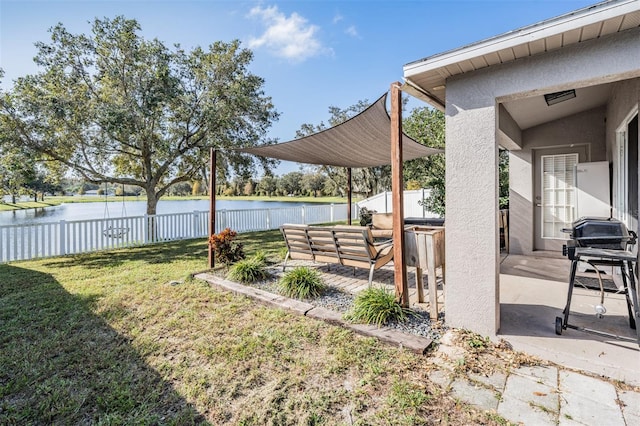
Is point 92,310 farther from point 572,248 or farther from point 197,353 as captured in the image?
point 572,248

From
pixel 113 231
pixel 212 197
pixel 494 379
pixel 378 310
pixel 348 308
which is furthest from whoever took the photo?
pixel 113 231

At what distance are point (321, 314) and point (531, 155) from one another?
618 centimetres

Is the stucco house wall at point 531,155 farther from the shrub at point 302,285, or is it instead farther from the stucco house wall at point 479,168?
the shrub at point 302,285

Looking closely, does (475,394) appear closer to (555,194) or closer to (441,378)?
(441,378)

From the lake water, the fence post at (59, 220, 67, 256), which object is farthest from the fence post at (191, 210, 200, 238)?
the fence post at (59, 220, 67, 256)

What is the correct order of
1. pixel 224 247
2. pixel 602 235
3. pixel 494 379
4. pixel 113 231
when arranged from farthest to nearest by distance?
pixel 113 231
pixel 224 247
pixel 602 235
pixel 494 379

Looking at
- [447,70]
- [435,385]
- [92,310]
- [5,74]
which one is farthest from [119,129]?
[435,385]

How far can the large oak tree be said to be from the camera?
899cm

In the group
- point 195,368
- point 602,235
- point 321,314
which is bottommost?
point 195,368

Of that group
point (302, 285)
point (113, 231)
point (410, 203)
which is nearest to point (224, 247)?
point (302, 285)

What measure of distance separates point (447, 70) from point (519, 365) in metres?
2.89

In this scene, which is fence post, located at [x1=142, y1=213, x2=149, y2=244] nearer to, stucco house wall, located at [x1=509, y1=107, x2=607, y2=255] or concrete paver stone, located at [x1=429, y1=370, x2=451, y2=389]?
concrete paver stone, located at [x1=429, y1=370, x2=451, y2=389]

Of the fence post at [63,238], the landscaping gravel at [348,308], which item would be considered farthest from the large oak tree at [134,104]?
the landscaping gravel at [348,308]

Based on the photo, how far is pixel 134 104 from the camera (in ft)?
31.7
